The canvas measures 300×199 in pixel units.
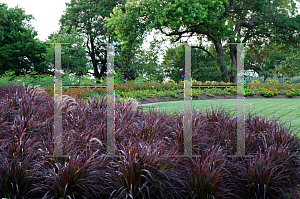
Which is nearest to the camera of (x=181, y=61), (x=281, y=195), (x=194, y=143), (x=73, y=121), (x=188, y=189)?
(x=188, y=189)

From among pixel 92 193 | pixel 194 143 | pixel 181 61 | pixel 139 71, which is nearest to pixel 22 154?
pixel 92 193

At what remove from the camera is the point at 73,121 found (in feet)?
13.2

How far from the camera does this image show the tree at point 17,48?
25295 millimetres

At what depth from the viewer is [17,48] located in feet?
85.9

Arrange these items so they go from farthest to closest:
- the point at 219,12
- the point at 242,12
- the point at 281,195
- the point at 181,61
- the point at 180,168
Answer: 1. the point at 181,61
2. the point at 242,12
3. the point at 219,12
4. the point at 180,168
5. the point at 281,195

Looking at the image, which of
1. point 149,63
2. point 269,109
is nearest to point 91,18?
point 149,63

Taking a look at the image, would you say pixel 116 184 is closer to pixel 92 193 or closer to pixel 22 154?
pixel 92 193

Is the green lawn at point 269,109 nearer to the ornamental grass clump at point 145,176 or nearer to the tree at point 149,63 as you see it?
the ornamental grass clump at point 145,176

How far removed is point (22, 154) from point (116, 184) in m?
1.25

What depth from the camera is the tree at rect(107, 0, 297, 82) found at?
16469mm

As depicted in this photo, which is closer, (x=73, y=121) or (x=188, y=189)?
(x=188, y=189)

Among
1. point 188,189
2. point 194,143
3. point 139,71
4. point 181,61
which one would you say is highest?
point 181,61

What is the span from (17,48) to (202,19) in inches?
851

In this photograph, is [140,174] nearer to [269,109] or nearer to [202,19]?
[269,109]
